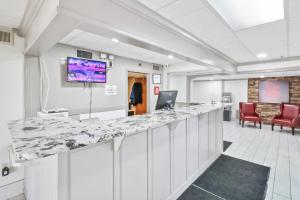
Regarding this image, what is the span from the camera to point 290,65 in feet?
13.6

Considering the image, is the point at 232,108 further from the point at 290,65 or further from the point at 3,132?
the point at 3,132

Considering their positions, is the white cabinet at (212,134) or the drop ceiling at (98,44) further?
the white cabinet at (212,134)

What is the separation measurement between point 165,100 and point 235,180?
1.69 metres

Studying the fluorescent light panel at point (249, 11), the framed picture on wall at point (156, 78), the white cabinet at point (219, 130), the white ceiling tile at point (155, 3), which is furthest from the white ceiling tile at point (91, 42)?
the white cabinet at point (219, 130)

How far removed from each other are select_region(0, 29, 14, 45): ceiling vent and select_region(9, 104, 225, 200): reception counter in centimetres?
157

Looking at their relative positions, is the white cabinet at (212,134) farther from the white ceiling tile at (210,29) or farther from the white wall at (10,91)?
the white wall at (10,91)

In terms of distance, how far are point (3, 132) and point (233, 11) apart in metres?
3.68

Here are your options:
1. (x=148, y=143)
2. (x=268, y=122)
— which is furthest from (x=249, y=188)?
(x=268, y=122)

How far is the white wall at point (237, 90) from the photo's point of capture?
735 cm

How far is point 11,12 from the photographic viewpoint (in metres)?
1.92

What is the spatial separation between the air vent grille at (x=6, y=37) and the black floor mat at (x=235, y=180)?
11.8 feet

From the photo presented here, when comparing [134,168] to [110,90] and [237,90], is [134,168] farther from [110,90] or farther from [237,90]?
[237,90]

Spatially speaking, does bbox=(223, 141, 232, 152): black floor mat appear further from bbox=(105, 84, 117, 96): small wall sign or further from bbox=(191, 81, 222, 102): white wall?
bbox=(191, 81, 222, 102): white wall

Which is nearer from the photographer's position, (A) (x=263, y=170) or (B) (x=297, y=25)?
(B) (x=297, y=25)
